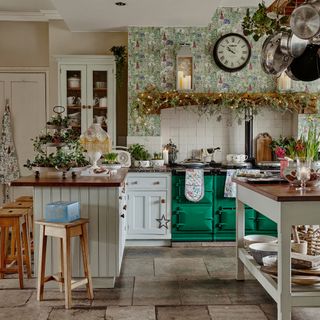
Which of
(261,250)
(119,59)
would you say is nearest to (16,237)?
(261,250)

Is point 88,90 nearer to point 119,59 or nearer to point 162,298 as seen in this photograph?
point 119,59

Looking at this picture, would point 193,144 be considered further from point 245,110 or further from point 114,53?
point 114,53

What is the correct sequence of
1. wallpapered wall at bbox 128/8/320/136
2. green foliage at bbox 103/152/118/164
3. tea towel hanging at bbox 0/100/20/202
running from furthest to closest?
tea towel hanging at bbox 0/100/20/202 → wallpapered wall at bbox 128/8/320/136 → green foliage at bbox 103/152/118/164

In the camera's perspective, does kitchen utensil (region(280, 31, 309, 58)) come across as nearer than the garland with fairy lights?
Yes

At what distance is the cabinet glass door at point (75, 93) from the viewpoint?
667 centimetres

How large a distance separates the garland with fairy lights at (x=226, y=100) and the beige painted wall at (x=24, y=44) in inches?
68.4

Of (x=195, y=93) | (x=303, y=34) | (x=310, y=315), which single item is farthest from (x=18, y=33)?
(x=310, y=315)

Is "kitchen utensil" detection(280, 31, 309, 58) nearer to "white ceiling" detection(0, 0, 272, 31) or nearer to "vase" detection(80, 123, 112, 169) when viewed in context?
"white ceiling" detection(0, 0, 272, 31)

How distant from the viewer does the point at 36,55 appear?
7.23 m

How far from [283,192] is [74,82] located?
4094 mm

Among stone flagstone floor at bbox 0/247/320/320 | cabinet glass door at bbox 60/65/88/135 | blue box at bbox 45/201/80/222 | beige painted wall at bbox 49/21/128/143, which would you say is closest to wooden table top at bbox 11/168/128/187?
blue box at bbox 45/201/80/222

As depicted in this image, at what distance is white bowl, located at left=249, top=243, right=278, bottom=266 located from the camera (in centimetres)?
394

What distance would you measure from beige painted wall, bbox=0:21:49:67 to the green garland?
1.19 meters

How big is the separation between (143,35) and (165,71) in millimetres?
554
